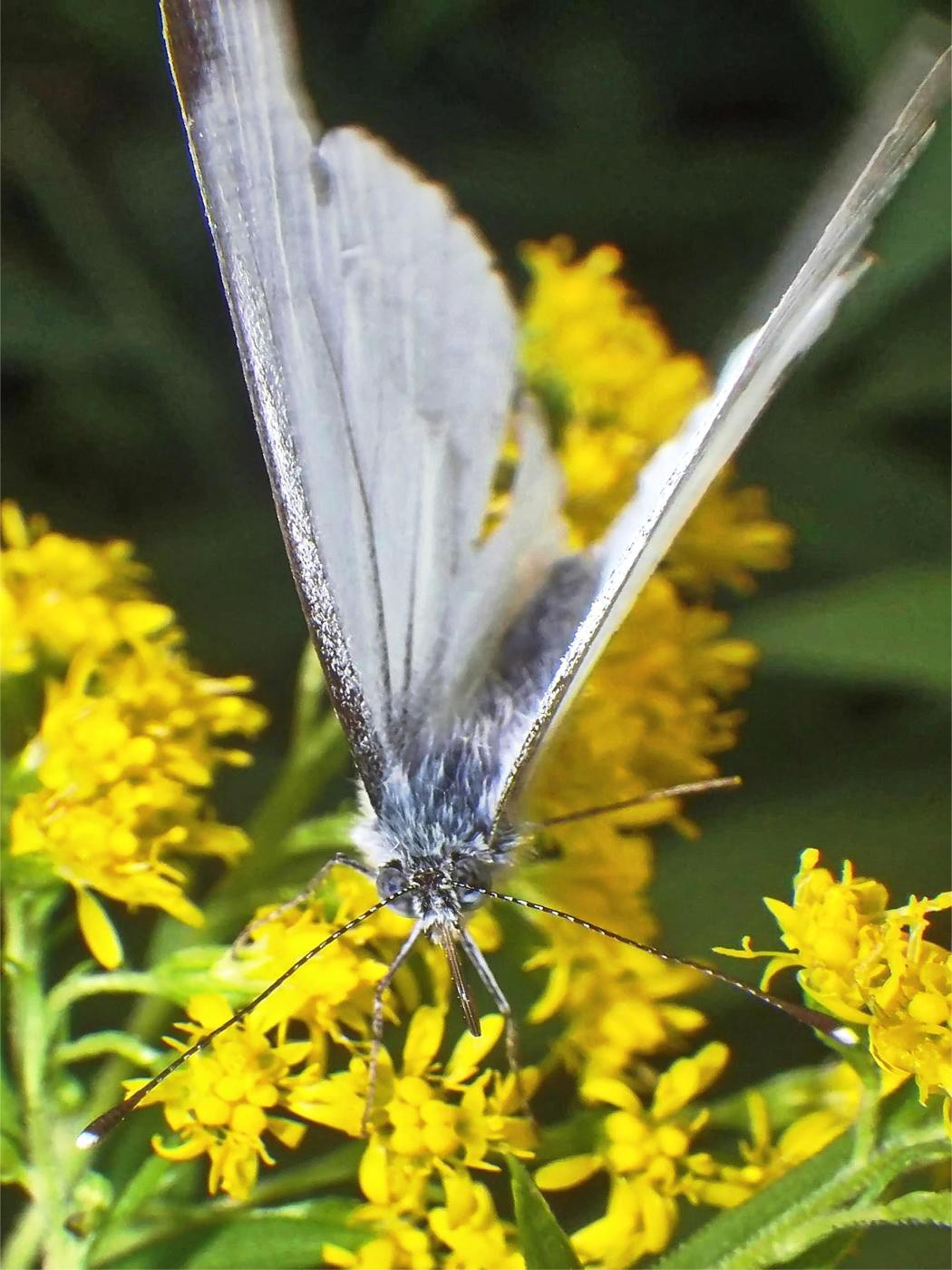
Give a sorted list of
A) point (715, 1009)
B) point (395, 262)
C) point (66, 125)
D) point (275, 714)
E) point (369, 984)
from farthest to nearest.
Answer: point (66, 125)
point (275, 714)
point (715, 1009)
point (395, 262)
point (369, 984)

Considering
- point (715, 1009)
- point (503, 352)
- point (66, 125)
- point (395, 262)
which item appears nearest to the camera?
point (395, 262)

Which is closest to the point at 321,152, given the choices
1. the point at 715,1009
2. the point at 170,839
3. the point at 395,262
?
the point at 395,262

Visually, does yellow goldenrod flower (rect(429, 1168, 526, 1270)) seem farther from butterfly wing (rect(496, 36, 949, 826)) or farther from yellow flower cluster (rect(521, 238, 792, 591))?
yellow flower cluster (rect(521, 238, 792, 591))

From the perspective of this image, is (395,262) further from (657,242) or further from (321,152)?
(657,242)

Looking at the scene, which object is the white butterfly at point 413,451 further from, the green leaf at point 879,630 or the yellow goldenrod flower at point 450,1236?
the green leaf at point 879,630

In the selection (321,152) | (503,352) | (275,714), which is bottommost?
(275,714)
